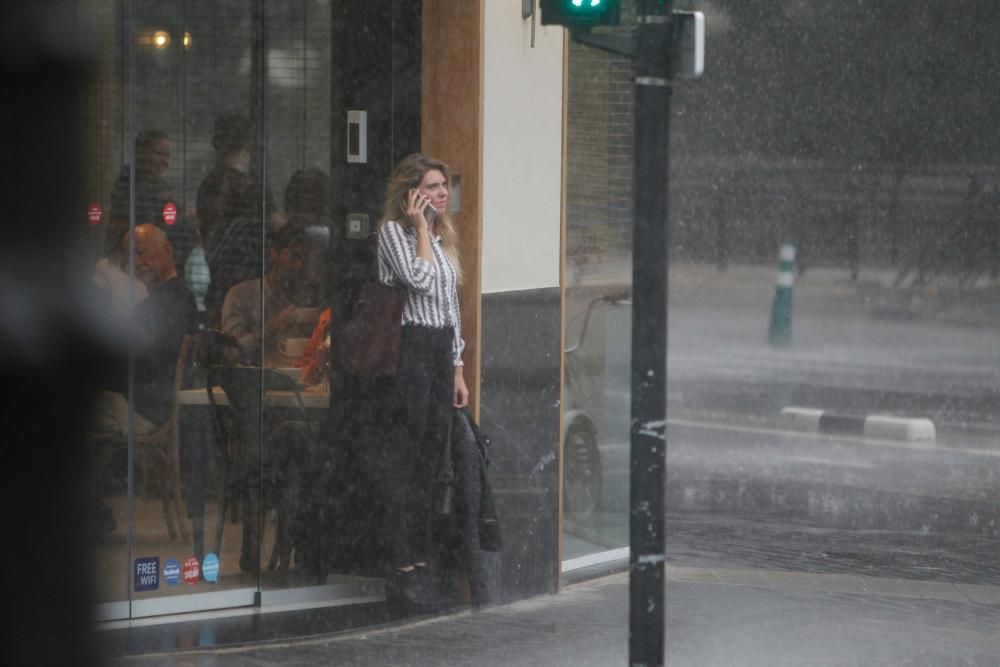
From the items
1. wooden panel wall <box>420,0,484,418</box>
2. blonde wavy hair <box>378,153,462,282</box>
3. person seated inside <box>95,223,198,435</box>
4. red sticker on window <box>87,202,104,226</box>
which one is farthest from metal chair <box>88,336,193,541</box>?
wooden panel wall <box>420,0,484,418</box>

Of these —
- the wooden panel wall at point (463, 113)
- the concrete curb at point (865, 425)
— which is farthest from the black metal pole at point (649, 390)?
the concrete curb at point (865, 425)

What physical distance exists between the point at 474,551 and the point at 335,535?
702 mm

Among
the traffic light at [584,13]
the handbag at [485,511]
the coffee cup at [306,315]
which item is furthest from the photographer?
the coffee cup at [306,315]

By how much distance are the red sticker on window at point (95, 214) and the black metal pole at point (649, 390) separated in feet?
9.98

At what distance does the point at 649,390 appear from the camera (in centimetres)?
587

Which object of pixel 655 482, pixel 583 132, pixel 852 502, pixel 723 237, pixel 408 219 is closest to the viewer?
pixel 655 482

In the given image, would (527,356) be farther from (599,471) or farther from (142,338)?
(142,338)

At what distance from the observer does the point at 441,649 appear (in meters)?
8.16

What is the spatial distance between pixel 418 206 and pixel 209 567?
6.18ft

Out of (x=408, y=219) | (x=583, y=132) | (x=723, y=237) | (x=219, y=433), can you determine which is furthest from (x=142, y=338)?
(x=723, y=237)

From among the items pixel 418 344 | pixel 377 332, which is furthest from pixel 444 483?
pixel 377 332

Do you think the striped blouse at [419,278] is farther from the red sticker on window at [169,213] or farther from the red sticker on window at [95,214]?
the red sticker on window at [95,214]

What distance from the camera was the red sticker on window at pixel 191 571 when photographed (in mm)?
8562

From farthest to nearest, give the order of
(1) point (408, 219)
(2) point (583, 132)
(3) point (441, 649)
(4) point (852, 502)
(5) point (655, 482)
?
(4) point (852, 502), (2) point (583, 132), (1) point (408, 219), (3) point (441, 649), (5) point (655, 482)
